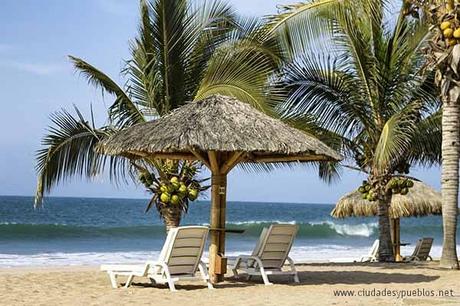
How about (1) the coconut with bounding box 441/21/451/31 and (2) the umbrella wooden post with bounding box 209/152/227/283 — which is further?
(1) the coconut with bounding box 441/21/451/31

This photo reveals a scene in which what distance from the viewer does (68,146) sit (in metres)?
12.5

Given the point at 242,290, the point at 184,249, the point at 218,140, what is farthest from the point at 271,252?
the point at 218,140

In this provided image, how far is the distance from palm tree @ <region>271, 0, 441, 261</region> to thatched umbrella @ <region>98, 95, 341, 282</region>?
363 cm

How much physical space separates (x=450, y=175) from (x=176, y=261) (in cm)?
535

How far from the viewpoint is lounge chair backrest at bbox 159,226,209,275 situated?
9391 mm

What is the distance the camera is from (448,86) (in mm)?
12508

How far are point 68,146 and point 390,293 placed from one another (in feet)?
19.4

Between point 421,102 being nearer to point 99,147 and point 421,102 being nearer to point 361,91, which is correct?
point 361,91

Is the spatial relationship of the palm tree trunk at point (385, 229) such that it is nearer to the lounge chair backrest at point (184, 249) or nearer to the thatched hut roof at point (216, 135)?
the thatched hut roof at point (216, 135)

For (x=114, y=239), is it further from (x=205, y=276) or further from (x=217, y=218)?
(x=205, y=276)

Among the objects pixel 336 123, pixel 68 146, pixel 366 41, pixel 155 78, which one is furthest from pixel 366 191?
pixel 68 146

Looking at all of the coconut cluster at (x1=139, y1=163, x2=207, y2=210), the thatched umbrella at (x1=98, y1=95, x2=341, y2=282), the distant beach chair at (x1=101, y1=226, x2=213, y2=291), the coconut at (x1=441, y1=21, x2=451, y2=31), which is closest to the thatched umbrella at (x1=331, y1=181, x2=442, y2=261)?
the coconut at (x1=441, y1=21, x2=451, y2=31)

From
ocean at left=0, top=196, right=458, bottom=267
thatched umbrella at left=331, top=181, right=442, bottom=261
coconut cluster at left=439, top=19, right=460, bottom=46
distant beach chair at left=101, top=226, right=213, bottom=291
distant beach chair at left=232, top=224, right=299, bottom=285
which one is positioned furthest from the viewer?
ocean at left=0, top=196, right=458, bottom=267

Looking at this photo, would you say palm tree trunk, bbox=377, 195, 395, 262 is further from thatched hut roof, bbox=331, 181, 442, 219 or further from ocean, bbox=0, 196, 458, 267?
ocean, bbox=0, 196, 458, 267
